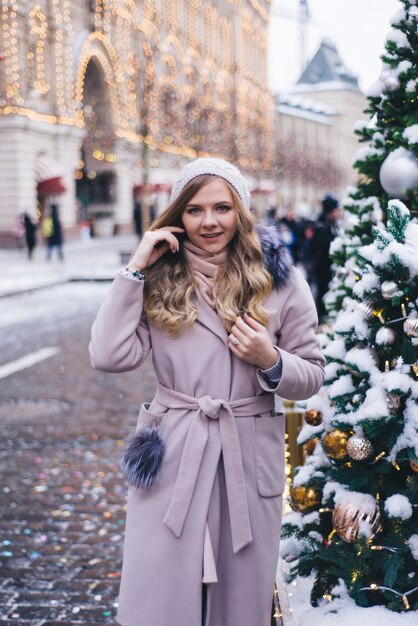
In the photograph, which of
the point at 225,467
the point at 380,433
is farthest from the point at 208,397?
the point at 380,433

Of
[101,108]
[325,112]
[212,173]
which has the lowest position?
[212,173]

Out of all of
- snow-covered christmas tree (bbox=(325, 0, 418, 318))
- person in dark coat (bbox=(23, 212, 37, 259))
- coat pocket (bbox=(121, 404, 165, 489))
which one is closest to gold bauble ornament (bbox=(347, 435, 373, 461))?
coat pocket (bbox=(121, 404, 165, 489))

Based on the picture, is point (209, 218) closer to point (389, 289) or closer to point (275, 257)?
point (275, 257)

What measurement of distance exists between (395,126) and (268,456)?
5.15ft

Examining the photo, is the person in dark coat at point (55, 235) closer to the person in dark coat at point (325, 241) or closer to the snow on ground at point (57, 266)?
the snow on ground at point (57, 266)

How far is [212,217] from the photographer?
247 cm

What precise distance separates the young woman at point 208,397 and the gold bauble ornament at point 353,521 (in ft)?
0.91

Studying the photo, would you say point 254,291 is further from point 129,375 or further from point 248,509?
point 129,375

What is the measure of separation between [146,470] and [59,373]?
7525 millimetres

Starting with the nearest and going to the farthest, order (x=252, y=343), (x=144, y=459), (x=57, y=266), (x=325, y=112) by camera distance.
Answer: (x=252, y=343) → (x=144, y=459) → (x=57, y=266) → (x=325, y=112)

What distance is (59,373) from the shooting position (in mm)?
9758

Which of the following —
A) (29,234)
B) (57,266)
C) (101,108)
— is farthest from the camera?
(101,108)

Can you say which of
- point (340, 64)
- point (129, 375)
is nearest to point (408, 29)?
point (129, 375)

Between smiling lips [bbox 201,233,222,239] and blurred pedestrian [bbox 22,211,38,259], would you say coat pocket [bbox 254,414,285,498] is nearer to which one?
smiling lips [bbox 201,233,222,239]
